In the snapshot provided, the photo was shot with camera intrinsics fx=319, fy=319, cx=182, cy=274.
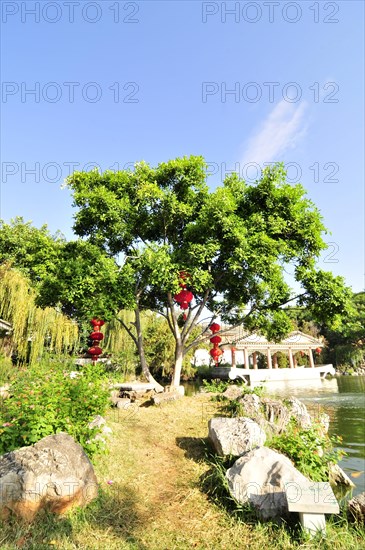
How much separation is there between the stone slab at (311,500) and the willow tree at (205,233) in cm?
540

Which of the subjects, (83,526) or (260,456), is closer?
(83,526)

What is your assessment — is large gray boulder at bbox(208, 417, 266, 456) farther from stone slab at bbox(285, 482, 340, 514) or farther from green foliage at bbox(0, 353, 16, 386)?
green foliage at bbox(0, 353, 16, 386)

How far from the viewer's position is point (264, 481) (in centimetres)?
320

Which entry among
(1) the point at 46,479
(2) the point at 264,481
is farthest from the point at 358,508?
(1) the point at 46,479

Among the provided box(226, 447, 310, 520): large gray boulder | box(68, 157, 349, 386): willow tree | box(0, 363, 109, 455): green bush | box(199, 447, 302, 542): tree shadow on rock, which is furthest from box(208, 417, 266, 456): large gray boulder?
box(68, 157, 349, 386): willow tree

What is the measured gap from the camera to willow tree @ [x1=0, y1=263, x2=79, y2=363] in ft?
36.7

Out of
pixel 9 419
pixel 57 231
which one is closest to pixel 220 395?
pixel 9 419

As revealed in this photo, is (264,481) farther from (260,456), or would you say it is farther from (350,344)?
(350,344)

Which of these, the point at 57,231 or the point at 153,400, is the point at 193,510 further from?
the point at 57,231

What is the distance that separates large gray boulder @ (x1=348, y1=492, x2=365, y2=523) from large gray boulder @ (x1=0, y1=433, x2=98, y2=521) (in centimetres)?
251

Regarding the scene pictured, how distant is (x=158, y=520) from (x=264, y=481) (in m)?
1.09

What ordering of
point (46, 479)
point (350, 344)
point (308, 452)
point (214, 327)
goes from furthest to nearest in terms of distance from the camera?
1. point (350, 344)
2. point (214, 327)
3. point (308, 452)
4. point (46, 479)

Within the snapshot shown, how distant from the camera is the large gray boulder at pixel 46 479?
9.05 feet

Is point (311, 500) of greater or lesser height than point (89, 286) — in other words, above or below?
below
